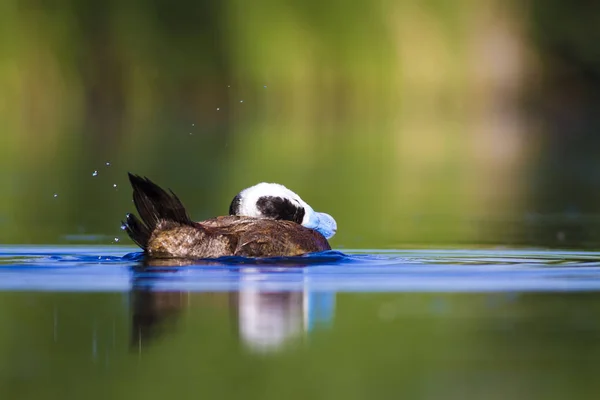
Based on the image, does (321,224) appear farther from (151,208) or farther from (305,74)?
(305,74)

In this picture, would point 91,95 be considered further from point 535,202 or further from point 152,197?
point 152,197

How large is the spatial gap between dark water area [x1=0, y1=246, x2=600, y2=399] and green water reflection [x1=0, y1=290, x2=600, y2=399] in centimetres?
1

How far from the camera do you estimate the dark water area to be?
239 inches

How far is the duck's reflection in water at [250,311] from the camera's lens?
711 cm

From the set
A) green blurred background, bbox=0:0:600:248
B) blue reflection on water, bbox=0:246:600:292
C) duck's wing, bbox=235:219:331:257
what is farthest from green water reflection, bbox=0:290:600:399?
green blurred background, bbox=0:0:600:248

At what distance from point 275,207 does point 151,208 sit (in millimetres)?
1192

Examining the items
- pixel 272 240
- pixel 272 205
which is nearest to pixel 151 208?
pixel 272 240

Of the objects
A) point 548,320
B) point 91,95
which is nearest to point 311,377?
point 548,320

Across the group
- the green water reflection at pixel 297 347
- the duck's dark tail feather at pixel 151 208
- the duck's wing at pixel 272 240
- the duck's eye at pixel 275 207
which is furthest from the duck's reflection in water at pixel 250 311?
the duck's eye at pixel 275 207

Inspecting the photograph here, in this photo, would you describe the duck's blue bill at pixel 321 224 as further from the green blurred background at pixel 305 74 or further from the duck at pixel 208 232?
the green blurred background at pixel 305 74

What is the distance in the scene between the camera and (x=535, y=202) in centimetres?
1733

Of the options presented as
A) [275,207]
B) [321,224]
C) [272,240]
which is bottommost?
[272,240]

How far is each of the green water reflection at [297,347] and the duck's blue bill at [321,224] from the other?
2314 mm

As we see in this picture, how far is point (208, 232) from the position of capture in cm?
1007
